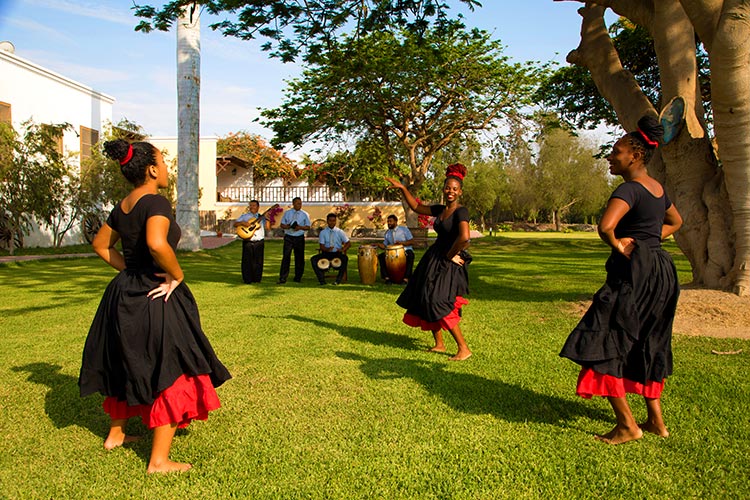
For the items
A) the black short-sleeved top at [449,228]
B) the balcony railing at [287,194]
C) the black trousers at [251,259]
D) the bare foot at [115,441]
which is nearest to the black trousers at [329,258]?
the black trousers at [251,259]

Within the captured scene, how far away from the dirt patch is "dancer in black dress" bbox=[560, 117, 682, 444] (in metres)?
3.76

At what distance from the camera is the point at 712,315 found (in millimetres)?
7555

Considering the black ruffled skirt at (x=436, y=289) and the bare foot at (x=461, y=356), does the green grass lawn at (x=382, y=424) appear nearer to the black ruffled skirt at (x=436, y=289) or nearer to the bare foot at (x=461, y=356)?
the bare foot at (x=461, y=356)

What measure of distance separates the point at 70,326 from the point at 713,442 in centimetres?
740

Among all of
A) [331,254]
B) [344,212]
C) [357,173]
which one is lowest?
[331,254]

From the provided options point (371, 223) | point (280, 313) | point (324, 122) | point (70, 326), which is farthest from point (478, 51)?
point (70, 326)

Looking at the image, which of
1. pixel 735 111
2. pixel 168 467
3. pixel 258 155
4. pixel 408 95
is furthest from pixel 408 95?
pixel 258 155

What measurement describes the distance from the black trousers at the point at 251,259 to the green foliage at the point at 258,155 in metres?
28.5

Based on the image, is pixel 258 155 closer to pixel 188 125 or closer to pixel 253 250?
pixel 188 125

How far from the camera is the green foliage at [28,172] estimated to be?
16922 mm

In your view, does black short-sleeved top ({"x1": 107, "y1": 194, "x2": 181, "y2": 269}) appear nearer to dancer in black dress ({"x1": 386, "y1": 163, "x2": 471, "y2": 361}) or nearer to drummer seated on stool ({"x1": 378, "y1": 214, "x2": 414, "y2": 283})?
dancer in black dress ({"x1": 386, "y1": 163, "x2": 471, "y2": 361})

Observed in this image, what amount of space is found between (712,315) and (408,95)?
736 inches

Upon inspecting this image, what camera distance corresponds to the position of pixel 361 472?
Answer: 348cm

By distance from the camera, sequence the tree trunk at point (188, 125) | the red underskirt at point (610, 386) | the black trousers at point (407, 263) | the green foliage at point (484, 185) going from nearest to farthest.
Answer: the red underskirt at point (610, 386), the black trousers at point (407, 263), the tree trunk at point (188, 125), the green foliage at point (484, 185)
